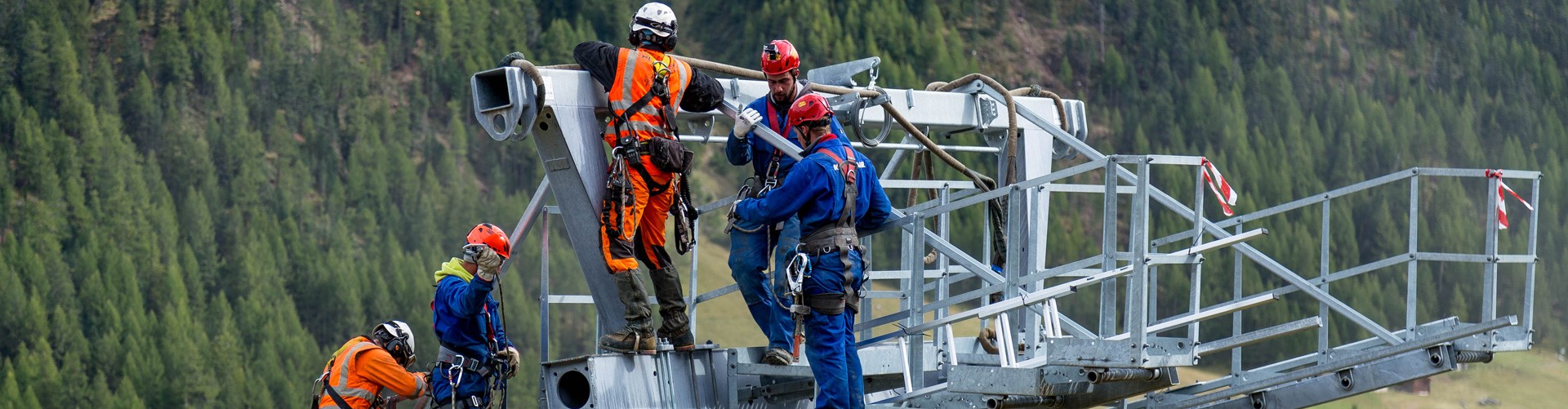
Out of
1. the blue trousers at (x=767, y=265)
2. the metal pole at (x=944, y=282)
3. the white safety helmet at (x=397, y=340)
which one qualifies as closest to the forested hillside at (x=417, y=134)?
the metal pole at (x=944, y=282)

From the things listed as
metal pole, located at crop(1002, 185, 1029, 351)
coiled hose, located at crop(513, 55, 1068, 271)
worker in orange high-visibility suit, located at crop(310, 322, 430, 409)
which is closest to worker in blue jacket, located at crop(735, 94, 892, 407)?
metal pole, located at crop(1002, 185, 1029, 351)

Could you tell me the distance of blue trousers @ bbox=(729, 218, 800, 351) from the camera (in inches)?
346

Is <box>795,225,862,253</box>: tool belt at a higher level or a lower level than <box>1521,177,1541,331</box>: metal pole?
higher

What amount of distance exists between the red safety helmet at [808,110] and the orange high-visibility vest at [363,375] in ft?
8.38

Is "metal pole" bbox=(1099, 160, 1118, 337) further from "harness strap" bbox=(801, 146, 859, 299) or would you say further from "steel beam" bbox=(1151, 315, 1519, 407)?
"steel beam" bbox=(1151, 315, 1519, 407)

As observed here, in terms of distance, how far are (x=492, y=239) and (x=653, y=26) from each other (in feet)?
4.72

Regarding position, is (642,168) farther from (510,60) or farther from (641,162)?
(510,60)

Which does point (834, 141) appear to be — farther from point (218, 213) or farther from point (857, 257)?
point (218, 213)

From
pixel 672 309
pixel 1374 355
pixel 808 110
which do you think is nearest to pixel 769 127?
pixel 808 110

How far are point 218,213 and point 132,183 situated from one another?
2194 millimetres

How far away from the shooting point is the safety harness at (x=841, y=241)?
8109 mm

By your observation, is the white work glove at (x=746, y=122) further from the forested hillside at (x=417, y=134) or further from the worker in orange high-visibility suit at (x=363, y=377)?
the forested hillside at (x=417, y=134)

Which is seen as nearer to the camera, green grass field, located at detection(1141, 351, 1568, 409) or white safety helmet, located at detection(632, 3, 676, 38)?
white safety helmet, located at detection(632, 3, 676, 38)

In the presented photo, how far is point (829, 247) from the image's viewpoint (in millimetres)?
8133
